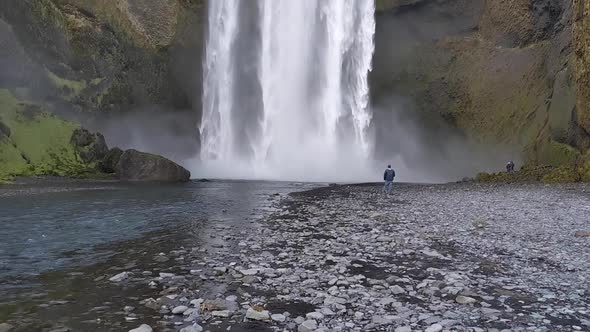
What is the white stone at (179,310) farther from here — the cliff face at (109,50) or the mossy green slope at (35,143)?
the cliff face at (109,50)

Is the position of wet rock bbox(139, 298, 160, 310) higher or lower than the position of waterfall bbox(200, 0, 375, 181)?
lower

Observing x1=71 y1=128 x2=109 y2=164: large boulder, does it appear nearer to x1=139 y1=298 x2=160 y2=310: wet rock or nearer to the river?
the river

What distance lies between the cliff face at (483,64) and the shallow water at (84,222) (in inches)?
1385

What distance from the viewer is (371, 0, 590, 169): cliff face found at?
49719mm

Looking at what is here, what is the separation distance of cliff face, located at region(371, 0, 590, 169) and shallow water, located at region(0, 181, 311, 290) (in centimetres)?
3519

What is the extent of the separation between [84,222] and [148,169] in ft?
93.9

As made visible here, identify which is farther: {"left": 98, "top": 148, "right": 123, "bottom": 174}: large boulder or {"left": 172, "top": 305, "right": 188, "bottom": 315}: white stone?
{"left": 98, "top": 148, "right": 123, "bottom": 174}: large boulder

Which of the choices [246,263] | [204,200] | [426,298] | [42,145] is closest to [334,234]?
[246,263]

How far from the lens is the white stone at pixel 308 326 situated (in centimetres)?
559

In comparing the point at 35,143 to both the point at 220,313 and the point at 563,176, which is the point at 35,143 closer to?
the point at 220,313

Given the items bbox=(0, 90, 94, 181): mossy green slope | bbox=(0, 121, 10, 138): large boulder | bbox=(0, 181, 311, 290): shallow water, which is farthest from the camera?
bbox=(0, 121, 10, 138): large boulder

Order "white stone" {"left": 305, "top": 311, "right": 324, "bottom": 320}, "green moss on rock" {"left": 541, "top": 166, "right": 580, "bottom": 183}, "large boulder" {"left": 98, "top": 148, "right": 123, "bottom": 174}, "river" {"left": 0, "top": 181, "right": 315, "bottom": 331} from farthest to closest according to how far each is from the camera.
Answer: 1. "large boulder" {"left": 98, "top": 148, "right": 123, "bottom": 174}
2. "green moss on rock" {"left": 541, "top": 166, "right": 580, "bottom": 183}
3. "river" {"left": 0, "top": 181, "right": 315, "bottom": 331}
4. "white stone" {"left": 305, "top": 311, "right": 324, "bottom": 320}

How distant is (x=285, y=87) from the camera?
5719 centimetres

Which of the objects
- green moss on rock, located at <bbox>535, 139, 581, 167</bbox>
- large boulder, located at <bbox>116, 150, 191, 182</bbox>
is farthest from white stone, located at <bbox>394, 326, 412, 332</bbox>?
large boulder, located at <bbox>116, 150, 191, 182</bbox>
